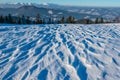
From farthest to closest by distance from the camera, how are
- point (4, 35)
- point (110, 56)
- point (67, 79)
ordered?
1. point (4, 35)
2. point (110, 56)
3. point (67, 79)

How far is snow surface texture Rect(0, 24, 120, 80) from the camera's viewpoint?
17.0ft

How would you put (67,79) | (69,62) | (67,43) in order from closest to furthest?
(67,79) → (69,62) → (67,43)

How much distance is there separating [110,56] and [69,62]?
1.39 m

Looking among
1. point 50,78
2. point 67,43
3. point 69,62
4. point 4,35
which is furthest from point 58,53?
point 4,35

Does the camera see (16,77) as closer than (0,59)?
Yes

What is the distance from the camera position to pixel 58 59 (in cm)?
633

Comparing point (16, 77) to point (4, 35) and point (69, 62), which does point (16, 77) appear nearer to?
point (69, 62)

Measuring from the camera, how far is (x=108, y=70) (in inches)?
220

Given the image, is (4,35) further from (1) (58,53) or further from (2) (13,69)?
(2) (13,69)

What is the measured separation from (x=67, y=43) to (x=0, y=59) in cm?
289

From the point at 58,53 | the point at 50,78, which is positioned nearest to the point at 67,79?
the point at 50,78

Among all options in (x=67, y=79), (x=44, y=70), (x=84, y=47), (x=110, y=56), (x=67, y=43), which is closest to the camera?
(x=67, y=79)

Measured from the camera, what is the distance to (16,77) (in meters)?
4.99

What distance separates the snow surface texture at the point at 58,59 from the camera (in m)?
5.19
